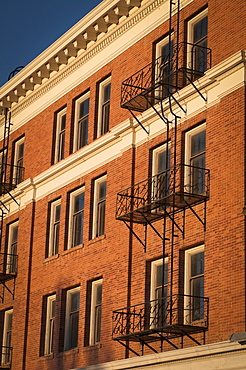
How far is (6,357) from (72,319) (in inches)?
212

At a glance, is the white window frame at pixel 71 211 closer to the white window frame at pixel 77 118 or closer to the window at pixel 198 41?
the white window frame at pixel 77 118

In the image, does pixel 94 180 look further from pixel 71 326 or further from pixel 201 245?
pixel 201 245

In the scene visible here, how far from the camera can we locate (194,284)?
25.1 m

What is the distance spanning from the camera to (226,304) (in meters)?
23.0

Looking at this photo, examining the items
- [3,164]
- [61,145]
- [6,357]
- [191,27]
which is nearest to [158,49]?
[191,27]

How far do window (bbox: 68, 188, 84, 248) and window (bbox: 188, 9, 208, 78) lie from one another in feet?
25.5

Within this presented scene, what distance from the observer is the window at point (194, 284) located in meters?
24.5

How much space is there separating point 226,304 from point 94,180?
10090 millimetres

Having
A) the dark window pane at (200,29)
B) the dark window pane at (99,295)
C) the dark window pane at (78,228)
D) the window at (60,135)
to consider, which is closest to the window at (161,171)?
the dark window pane at (200,29)

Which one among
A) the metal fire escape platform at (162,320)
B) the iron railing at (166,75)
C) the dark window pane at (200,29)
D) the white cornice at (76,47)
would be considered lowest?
the metal fire escape platform at (162,320)

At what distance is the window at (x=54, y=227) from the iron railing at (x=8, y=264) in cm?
257

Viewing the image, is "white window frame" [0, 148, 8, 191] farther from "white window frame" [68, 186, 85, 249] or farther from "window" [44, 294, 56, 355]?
"window" [44, 294, 56, 355]

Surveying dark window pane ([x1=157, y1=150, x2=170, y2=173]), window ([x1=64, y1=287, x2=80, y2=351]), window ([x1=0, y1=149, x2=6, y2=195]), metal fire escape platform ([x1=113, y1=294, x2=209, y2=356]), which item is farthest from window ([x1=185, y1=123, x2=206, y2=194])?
window ([x1=0, y1=149, x2=6, y2=195])

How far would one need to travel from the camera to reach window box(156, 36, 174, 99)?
26956 mm
